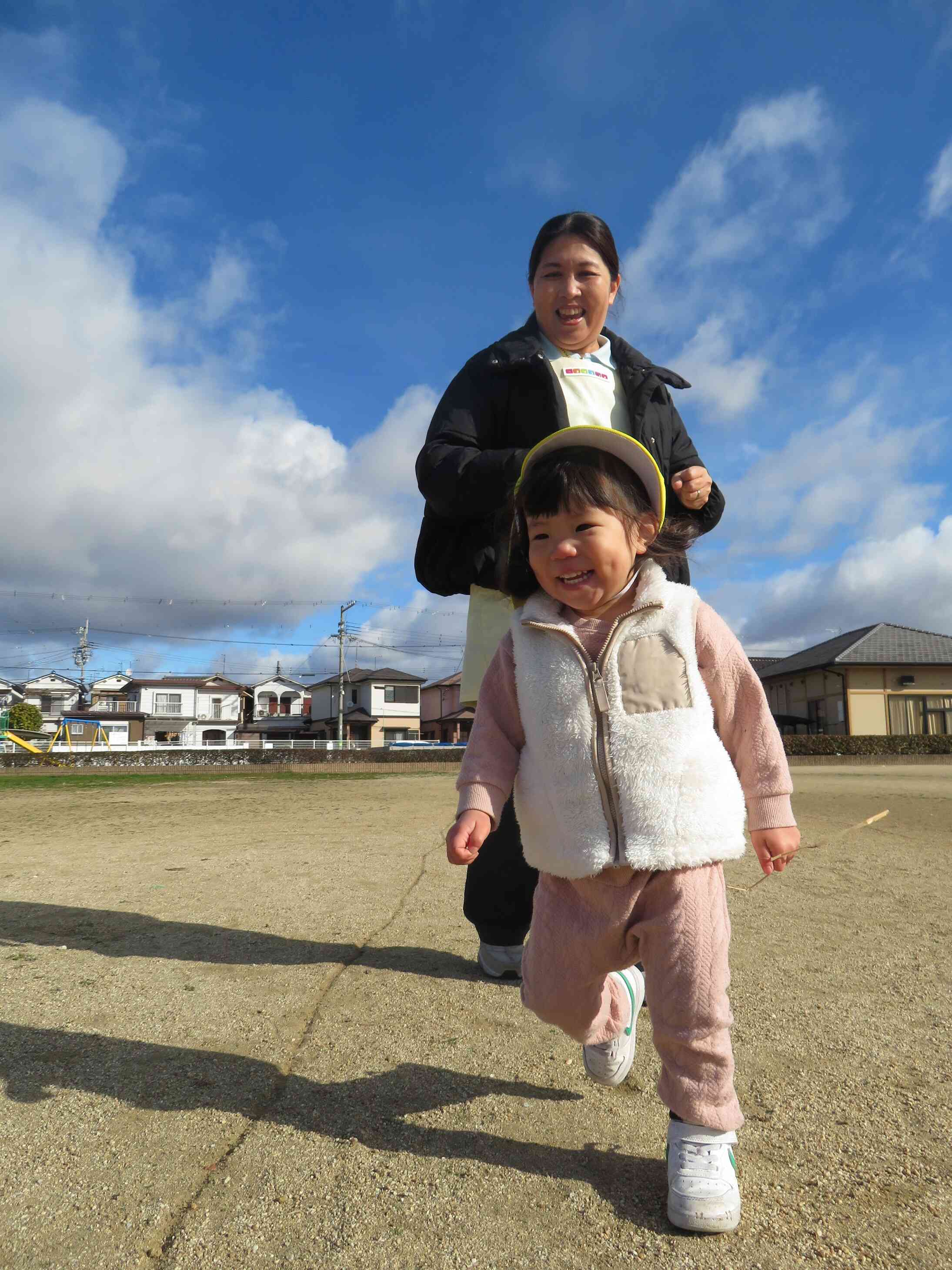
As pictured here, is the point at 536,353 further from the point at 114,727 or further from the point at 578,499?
the point at 114,727

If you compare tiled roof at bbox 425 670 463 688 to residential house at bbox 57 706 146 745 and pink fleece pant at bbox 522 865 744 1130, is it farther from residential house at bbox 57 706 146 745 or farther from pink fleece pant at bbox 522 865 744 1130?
pink fleece pant at bbox 522 865 744 1130

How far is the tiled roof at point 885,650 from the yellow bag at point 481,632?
103 ft

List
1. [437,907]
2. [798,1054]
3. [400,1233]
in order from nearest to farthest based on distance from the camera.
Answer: [400,1233] < [798,1054] < [437,907]

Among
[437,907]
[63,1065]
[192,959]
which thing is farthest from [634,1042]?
[437,907]

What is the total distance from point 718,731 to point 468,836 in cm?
53

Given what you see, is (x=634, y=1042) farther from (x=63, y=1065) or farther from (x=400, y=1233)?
(x=63, y=1065)

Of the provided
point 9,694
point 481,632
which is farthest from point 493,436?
point 9,694

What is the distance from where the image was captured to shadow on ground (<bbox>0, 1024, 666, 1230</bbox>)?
123 cm

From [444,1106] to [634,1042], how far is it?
373mm

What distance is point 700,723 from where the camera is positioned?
1.40m

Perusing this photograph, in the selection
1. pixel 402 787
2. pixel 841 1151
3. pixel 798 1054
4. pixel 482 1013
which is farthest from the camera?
pixel 402 787

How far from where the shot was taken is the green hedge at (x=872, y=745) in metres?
26.5

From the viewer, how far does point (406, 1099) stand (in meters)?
1.45

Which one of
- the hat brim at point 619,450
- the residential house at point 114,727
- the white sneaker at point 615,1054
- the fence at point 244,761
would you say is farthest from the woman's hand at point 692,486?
the residential house at point 114,727
